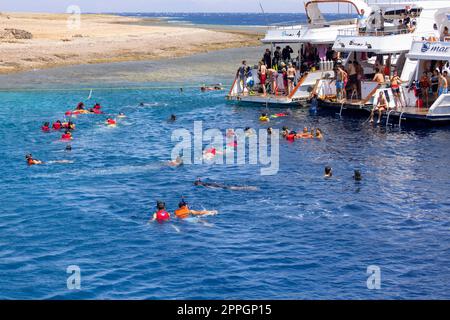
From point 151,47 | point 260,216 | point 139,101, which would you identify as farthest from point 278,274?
point 151,47

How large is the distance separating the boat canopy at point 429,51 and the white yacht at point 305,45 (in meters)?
6.95

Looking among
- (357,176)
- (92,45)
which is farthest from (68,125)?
(92,45)

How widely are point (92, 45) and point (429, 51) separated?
60557 mm

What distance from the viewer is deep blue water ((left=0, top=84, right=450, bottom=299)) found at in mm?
18266

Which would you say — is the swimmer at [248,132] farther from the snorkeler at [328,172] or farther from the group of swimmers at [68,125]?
the snorkeler at [328,172]

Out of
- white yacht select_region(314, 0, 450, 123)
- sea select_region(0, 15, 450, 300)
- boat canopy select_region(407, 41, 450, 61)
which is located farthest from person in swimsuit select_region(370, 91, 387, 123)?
boat canopy select_region(407, 41, 450, 61)

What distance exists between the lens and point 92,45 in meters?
90.3

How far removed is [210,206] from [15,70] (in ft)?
167

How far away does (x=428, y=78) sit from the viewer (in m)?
39.1

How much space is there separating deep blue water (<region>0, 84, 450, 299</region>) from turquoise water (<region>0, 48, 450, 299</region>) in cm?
6

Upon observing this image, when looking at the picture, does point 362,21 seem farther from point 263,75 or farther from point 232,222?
point 232,222

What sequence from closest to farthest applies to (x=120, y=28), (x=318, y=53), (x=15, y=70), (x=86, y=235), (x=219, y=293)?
(x=219, y=293), (x=86, y=235), (x=318, y=53), (x=15, y=70), (x=120, y=28)

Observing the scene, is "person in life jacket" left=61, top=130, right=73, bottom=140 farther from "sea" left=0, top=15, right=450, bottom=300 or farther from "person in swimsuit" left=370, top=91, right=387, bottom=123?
"person in swimsuit" left=370, top=91, right=387, bottom=123

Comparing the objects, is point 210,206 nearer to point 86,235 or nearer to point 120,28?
point 86,235
